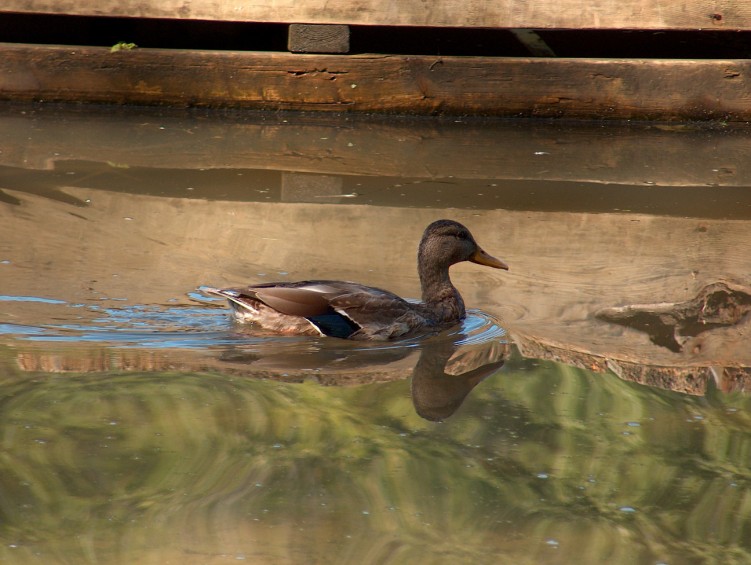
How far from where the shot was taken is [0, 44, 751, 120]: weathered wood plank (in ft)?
38.8

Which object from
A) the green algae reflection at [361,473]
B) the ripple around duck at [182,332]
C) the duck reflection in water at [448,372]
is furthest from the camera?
the ripple around duck at [182,332]

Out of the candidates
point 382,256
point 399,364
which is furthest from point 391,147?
point 399,364

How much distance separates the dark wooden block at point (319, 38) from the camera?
1169cm

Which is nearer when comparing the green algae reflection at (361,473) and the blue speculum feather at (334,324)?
the green algae reflection at (361,473)

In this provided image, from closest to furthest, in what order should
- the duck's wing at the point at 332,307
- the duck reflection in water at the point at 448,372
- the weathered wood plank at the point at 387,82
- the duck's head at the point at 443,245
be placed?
the duck reflection in water at the point at 448,372
the duck's wing at the point at 332,307
the duck's head at the point at 443,245
the weathered wood plank at the point at 387,82

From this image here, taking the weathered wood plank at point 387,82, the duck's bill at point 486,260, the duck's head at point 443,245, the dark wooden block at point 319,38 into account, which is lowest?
the duck's bill at point 486,260

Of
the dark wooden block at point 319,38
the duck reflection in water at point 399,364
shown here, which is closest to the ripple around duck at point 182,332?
the duck reflection in water at point 399,364

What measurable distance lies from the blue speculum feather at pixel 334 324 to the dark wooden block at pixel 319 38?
19.5 feet

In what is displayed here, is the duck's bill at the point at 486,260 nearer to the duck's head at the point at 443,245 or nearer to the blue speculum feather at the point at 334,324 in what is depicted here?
the duck's head at the point at 443,245

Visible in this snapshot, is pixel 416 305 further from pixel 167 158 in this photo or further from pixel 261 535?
pixel 167 158

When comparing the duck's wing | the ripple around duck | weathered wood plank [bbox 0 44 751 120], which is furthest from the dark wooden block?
the duck's wing

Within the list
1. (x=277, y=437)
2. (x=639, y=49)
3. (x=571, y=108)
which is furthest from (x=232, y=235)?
(x=639, y=49)

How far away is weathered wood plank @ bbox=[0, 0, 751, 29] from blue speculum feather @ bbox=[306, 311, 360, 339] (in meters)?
5.83

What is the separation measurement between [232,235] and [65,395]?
9.64ft
